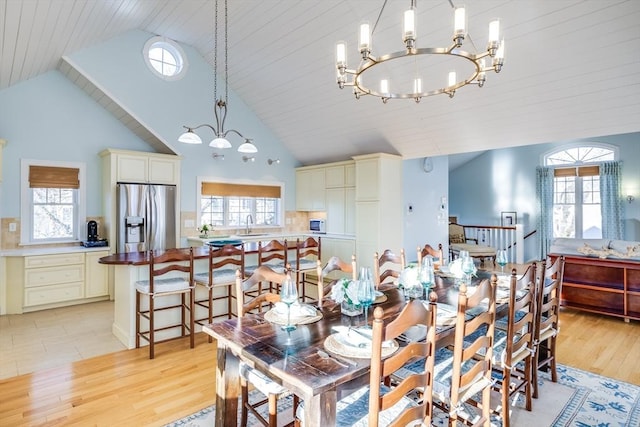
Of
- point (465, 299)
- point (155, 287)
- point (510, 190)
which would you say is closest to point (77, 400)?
point (155, 287)

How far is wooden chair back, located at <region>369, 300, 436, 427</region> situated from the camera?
1.32 meters

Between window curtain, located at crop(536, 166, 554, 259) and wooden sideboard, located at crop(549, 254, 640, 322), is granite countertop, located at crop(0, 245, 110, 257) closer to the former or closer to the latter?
wooden sideboard, located at crop(549, 254, 640, 322)

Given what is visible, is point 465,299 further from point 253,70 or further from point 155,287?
point 253,70

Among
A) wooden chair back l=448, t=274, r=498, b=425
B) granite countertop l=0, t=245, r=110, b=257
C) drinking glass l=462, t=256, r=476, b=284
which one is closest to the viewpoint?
wooden chair back l=448, t=274, r=498, b=425

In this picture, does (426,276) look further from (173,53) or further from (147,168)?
(173,53)

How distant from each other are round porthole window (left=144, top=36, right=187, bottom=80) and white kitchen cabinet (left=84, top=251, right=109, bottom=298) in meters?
2.90

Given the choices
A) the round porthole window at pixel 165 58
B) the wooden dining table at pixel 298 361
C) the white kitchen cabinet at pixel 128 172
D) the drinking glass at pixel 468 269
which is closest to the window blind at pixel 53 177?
the white kitchen cabinet at pixel 128 172

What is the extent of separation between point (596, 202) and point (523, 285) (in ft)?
27.0

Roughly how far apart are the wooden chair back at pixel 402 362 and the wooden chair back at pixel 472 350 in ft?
0.60

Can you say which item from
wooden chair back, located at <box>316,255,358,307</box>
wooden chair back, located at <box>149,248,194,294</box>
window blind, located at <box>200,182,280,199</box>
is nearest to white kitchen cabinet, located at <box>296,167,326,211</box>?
window blind, located at <box>200,182,280,199</box>

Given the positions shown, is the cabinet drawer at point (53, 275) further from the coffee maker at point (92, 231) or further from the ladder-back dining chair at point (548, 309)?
the ladder-back dining chair at point (548, 309)

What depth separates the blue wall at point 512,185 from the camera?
7926mm

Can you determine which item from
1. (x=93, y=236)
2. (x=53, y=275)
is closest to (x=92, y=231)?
(x=93, y=236)

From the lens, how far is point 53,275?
477 cm
